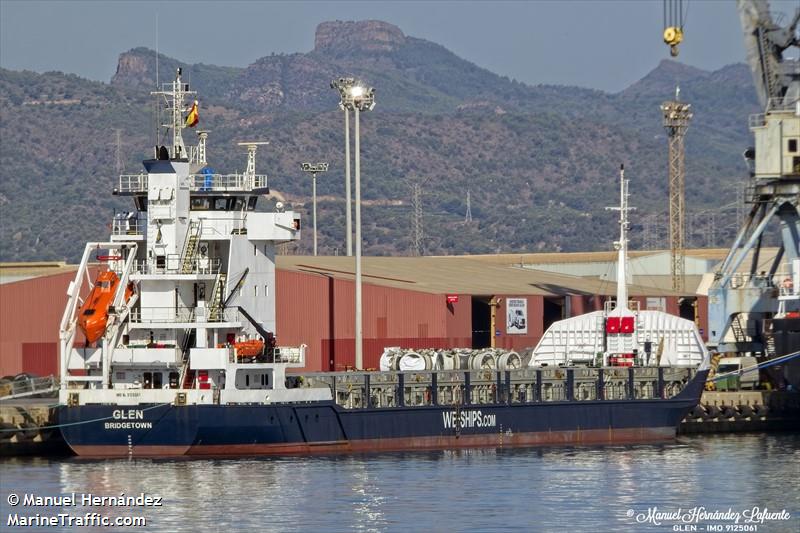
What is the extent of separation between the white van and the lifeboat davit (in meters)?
28.5

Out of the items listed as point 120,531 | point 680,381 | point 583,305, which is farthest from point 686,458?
point 583,305

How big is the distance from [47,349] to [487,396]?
2219 centimetres

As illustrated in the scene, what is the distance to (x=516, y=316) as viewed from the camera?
3214 inches

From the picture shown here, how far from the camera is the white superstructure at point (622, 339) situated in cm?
6569

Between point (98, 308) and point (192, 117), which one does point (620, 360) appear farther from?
point (98, 308)

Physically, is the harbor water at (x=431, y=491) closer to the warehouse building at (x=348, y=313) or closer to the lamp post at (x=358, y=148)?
the lamp post at (x=358, y=148)

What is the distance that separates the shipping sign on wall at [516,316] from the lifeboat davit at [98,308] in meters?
27.7

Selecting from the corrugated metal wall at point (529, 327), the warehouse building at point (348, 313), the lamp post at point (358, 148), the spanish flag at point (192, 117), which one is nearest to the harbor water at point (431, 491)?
the lamp post at point (358, 148)

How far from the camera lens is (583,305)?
86.4 m

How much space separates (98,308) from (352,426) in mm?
8968

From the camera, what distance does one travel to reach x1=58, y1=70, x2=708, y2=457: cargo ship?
181ft

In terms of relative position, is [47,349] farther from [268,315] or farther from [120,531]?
[120,531]

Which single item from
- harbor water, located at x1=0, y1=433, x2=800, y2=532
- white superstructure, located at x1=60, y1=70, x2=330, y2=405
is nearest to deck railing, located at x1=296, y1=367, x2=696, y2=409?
white superstructure, located at x1=60, y1=70, x2=330, y2=405

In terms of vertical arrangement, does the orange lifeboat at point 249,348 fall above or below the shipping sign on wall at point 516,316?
below
